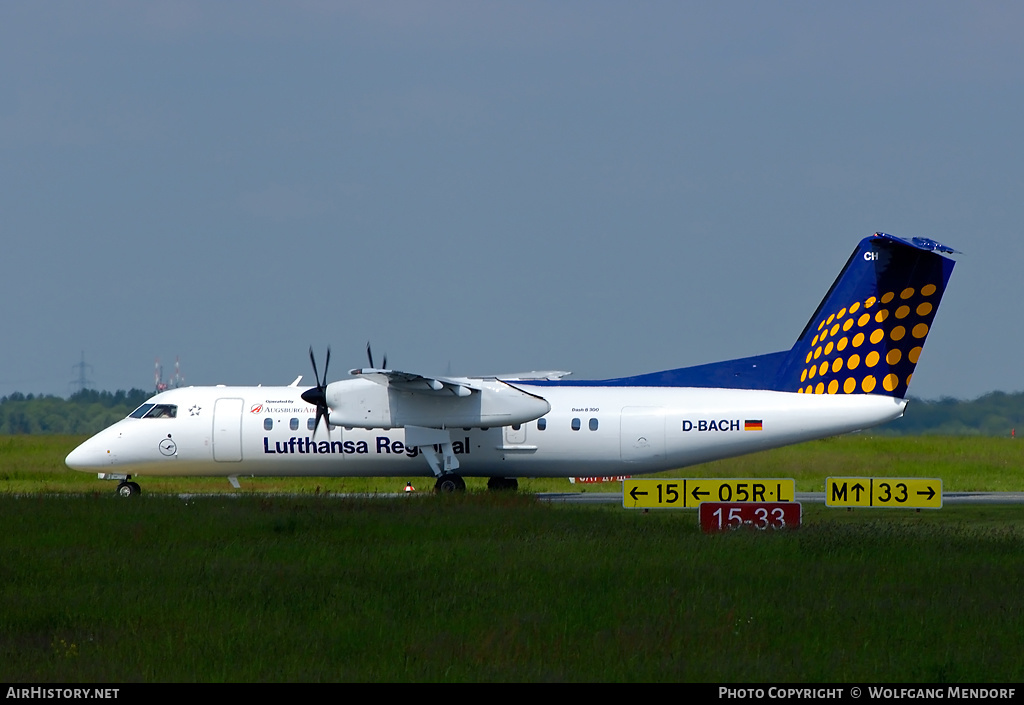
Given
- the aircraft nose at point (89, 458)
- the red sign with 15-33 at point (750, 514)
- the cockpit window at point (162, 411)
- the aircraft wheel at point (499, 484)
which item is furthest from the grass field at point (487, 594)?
the aircraft wheel at point (499, 484)

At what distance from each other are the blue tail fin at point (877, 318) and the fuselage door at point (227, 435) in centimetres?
1461

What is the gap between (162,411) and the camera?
31.4 m

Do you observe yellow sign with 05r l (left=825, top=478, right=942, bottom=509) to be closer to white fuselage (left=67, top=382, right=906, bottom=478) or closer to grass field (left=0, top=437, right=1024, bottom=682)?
grass field (left=0, top=437, right=1024, bottom=682)

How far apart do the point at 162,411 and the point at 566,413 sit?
36.1ft

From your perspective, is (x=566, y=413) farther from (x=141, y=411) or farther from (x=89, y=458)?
(x=89, y=458)

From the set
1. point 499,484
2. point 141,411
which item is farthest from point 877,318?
point 141,411

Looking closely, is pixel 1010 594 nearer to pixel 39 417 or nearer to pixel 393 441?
pixel 393 441

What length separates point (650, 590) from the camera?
52.3ft

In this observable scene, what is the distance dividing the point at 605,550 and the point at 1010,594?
6.46m

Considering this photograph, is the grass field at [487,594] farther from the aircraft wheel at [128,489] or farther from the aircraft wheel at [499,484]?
the aircraft wheel at [499,484]

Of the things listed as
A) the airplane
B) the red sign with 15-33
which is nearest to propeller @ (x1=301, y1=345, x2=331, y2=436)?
the airplane
